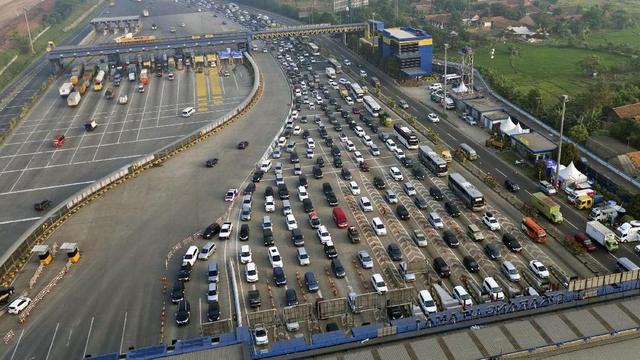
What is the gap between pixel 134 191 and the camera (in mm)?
44188

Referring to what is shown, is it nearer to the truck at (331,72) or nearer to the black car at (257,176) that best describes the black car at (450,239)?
the black car at (257,176)

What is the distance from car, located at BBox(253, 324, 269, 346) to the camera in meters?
25.9

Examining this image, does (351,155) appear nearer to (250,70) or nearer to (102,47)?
(250,70)

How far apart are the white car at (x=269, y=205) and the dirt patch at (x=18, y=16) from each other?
92.8 meters

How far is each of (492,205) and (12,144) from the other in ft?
156

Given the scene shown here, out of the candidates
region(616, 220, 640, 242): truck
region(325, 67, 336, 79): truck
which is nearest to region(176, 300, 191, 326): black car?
region(616, 220, 640, 242): truck

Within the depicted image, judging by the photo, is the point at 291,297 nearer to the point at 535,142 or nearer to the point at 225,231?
the point at 225,231

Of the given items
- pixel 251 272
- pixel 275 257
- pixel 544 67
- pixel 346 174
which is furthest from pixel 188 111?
pixel 544 67

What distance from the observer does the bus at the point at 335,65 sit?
82.8m

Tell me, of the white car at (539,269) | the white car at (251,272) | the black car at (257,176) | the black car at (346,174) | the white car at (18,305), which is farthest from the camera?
the black car at (346,174)

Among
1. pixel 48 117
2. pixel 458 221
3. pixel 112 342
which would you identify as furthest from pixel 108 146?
pixel 458 221

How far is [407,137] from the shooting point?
51.2 metres

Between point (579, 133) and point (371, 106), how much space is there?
71.8 feet

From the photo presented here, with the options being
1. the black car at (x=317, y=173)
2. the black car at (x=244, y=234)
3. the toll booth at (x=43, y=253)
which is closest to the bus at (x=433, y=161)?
the black car at (x=317, y=173)
